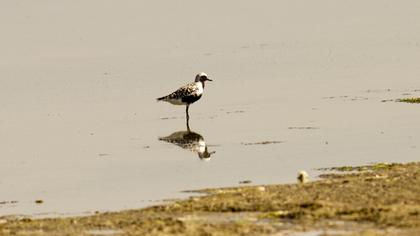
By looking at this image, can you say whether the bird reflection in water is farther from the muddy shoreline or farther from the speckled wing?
the muddy shoreline

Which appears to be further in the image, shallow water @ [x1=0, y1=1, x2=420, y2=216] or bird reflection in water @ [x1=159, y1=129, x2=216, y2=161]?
bird reflection in water @ [x1=159, y1=129, x2=216, y2=161]

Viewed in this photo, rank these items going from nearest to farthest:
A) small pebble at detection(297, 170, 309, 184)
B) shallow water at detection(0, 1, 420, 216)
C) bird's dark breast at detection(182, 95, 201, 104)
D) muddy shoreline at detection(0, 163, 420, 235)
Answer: muddy shoreline at detection(0, 163, 420, 235), small pebble at detection(297, 170, 309, 184), shallow water at detection(0, 1, 420, 216), bird's dark breast at detection(182, 95, 201, 104)

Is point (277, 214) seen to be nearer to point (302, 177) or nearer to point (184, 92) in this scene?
point (302, 177)

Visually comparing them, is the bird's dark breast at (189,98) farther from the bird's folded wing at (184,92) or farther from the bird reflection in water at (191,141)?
the bird reflection in water at (191,141)

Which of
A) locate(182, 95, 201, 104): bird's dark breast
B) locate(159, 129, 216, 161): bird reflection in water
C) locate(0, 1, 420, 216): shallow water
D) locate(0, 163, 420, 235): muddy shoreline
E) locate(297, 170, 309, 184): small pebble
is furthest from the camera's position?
locate(182, 95, 201, 104): bird's dark breast

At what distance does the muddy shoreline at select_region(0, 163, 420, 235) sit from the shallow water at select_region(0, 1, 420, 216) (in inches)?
74.7

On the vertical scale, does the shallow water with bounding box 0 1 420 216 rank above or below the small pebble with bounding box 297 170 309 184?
above

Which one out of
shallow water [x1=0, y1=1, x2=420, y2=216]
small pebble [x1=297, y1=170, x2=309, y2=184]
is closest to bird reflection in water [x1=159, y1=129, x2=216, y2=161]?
shallow water [x1=0, y1=1, x2=420, y2=216]

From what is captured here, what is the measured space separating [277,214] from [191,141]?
13.4 meters

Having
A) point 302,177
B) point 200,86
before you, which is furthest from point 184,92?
point 302,177

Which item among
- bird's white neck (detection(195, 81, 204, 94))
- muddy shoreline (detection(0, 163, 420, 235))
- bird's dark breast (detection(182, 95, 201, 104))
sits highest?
bird's white neck (detection(195, 81, 204, 94))

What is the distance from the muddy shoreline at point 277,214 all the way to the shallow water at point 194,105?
1898 millimetres

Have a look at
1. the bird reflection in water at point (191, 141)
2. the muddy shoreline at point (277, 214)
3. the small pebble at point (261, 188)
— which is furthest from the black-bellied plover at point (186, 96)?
the muddy shoreline at point (277, 214)

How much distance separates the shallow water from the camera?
88.7 ft
